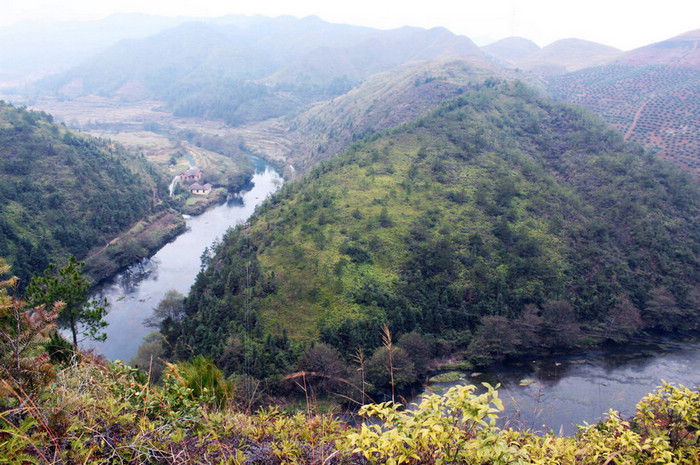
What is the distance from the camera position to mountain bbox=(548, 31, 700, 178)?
42531 mm

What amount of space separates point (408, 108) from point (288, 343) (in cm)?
4435

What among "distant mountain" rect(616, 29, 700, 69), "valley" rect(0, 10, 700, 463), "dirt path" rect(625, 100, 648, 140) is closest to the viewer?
"valley" rect(0, 10, 700, 463)

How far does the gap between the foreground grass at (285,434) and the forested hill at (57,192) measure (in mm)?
31213

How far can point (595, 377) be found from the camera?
19.3 metres

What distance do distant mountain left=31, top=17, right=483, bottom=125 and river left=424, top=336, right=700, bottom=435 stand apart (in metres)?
80.8

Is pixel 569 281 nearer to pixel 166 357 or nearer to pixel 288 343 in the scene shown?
pixel 288 343

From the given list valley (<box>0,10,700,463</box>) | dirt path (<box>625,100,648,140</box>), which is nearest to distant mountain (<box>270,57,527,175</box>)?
valley (<box>0,10,700,463</box>)

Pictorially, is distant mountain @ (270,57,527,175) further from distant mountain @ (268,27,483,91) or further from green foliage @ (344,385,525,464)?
green foliage @ (344,385,525,464)

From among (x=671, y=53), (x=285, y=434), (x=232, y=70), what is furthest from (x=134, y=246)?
(x=232, y=70)

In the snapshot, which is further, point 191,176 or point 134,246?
point 191,176

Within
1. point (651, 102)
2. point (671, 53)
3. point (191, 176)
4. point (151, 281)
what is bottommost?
point (151, 281)

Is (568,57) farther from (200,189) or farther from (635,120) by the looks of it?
(200,189)

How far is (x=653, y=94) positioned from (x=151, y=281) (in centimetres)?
6971

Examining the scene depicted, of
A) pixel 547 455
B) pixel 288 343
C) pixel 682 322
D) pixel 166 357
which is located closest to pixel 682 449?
pixel 547 455
